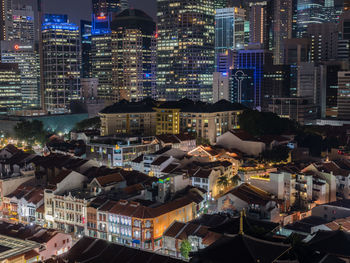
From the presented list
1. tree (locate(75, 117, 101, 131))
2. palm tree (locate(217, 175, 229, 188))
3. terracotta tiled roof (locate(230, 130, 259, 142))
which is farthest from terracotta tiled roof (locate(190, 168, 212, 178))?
tree (locate(75, 117, 101, 131))

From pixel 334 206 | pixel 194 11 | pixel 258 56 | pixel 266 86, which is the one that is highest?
pixel 194 11

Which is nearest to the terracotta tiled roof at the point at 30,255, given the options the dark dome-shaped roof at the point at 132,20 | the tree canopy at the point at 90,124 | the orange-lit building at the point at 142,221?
the orange-lit building at the point at 142,221

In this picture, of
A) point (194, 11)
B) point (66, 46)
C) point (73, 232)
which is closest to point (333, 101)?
point (194, 11)

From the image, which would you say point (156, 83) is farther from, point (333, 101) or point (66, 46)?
point (333, 101)

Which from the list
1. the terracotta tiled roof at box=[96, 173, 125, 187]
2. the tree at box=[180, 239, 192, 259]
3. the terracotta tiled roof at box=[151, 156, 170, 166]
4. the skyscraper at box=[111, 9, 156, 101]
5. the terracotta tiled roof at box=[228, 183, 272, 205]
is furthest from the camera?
the skyscraper at box=[111, 9, 156, 101]

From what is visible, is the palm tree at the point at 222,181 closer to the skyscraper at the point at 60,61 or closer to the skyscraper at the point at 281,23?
the skyscraper at the point at 60,61

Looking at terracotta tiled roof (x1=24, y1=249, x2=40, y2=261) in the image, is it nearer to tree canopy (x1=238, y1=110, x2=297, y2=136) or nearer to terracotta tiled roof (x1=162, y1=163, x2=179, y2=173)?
terracotta tiled roof (x1=162, y1=163, x2=179, y2=173)
